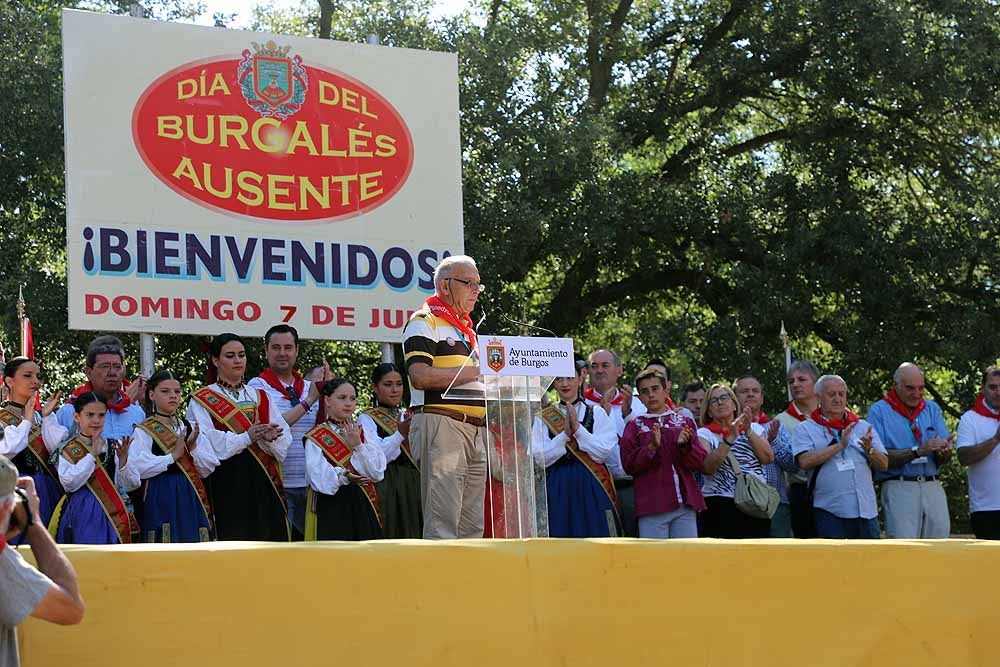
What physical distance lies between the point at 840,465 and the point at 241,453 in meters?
3.67

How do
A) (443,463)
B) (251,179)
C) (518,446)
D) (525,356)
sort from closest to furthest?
(525,356)
(518,446)
(443,463)
(251,179)

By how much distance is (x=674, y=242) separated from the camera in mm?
16094

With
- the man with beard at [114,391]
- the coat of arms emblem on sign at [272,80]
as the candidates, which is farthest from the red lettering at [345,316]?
the man with beard at [114,391]

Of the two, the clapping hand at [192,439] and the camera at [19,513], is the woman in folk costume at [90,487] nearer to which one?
the clapping hand at [192,439]

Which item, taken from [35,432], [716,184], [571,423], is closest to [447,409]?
[571,423]

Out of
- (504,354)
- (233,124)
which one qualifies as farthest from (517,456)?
(233,124)

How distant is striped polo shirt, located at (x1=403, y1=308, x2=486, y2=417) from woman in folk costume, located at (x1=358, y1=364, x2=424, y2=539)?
1376 millimetres

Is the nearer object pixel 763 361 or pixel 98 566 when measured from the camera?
pixel 98 566

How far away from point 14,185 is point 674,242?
22.7ft

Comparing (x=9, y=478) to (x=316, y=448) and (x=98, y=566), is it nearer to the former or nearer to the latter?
(x=98, y=566)

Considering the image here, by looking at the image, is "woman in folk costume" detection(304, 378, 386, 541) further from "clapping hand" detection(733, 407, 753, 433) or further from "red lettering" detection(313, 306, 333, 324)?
"clapping hand" detection(733, 407, 753, 433)

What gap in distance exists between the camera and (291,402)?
926cm

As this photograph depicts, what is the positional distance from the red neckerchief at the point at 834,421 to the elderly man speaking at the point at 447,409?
2.82 metres

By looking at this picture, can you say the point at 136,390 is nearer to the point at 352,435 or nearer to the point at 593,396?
the point at 352,435
